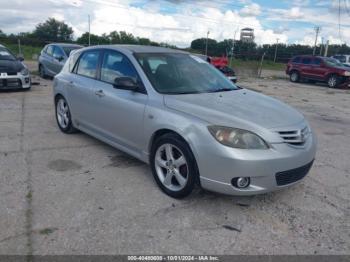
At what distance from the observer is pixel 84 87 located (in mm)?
5133

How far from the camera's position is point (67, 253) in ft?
8.95

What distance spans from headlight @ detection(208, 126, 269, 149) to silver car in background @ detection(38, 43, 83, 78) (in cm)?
1012

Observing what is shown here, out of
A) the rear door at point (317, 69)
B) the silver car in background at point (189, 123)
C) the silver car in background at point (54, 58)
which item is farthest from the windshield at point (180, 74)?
the rear door at point (317, 69)

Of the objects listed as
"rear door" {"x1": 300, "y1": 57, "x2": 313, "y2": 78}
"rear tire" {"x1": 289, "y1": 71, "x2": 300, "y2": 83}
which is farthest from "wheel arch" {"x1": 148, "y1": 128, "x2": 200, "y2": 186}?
"rear tire" {"x1": 289, "y1": 71, "x2": 300, "y2": 83}

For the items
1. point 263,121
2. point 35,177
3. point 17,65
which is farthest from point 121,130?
point 17,65

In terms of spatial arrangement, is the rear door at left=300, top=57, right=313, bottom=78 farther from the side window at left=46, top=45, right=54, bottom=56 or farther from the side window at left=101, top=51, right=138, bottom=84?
the side window at left=101, top=51, right=138, bottom=84

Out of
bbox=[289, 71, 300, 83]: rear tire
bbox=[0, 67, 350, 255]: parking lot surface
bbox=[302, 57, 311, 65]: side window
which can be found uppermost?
bbox=[302, 57, 311, 65]: side window

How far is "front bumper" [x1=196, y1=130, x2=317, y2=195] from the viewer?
3.19 m

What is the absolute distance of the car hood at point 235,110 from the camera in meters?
3.38

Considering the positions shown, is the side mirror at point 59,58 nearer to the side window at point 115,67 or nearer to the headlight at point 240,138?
the side window at point 115,67

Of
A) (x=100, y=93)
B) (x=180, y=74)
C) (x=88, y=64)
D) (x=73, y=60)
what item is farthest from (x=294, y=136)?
(x=73, y=60)

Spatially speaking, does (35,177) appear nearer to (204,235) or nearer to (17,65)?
(204,235)

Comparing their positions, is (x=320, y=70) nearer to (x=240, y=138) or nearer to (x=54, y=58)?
(x=54, y=58)

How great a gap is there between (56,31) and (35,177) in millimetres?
62776
